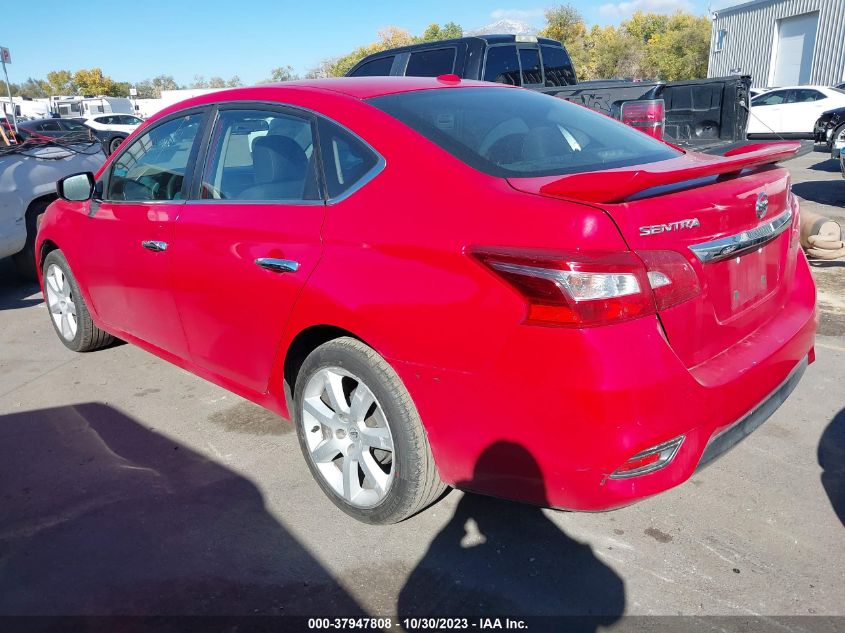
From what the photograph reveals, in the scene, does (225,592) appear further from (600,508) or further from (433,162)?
(433,162)

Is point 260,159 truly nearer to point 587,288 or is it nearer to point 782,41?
point 587,288

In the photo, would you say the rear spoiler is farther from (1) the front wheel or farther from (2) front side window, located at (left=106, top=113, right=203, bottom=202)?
(2) front side window, located at (left=106, top=113, right=203, bottom=202)

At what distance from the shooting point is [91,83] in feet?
308

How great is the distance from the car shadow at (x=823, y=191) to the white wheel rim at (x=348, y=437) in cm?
890

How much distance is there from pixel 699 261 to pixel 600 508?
32.6 inches

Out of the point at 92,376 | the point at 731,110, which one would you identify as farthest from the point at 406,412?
the point at 731,110

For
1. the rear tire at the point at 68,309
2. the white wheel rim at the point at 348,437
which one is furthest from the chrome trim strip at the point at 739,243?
the rear tire at the point at 68,309

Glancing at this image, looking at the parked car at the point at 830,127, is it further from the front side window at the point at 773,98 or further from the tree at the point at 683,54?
the tree at the point at 683,54

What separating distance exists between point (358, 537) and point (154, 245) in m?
1.77

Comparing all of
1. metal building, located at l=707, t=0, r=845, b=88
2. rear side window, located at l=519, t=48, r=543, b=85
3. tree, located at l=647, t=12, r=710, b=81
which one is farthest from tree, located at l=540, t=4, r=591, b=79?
rear side window, located at l=519, t=48, r=543, b=85

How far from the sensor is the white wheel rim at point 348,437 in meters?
2.61

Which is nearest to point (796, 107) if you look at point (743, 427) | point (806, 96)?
point (806, 96)

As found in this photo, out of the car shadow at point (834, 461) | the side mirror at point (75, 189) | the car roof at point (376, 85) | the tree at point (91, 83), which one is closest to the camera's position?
the car shadow at point (834, 461)

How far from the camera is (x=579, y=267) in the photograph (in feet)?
6.53
